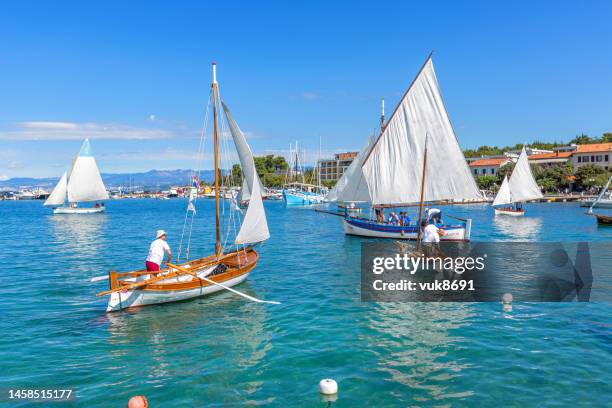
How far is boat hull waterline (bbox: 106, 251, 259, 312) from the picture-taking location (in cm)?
1984

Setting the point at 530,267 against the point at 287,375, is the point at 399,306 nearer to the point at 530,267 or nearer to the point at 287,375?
the point at 287,375

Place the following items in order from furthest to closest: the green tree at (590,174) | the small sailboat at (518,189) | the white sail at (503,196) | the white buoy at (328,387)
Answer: the green tree at (590,174) → the white sail at (503,196) → the small sailboat at (518,189) → the white buoy at (328,387)

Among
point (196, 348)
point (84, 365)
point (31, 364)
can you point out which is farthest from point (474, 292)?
point (31, 364)

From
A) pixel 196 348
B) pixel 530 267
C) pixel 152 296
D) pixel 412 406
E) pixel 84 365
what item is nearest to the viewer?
pixel 412 406

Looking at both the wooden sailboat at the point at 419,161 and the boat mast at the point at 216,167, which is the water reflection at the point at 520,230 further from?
the boat mast at the point at 216,167

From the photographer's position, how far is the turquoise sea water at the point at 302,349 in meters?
12.5

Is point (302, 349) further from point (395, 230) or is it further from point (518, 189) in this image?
point (518, 189)

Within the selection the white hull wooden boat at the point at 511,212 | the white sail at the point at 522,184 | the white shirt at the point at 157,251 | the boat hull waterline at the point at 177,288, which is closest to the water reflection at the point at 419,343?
the boat hull waterline at the point at 177,288

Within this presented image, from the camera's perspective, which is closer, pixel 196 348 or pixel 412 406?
pixel 412 406

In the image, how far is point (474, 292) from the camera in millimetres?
23094

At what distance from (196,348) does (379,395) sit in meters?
6.72

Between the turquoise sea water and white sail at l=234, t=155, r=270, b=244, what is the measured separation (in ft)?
9.43

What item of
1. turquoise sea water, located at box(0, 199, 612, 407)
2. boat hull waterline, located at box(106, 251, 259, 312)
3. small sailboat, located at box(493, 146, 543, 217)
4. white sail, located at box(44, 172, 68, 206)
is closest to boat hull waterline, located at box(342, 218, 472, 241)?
turquoise sea water, located at box(0, 199, 612, 407)

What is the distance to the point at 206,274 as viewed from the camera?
2314 cm
